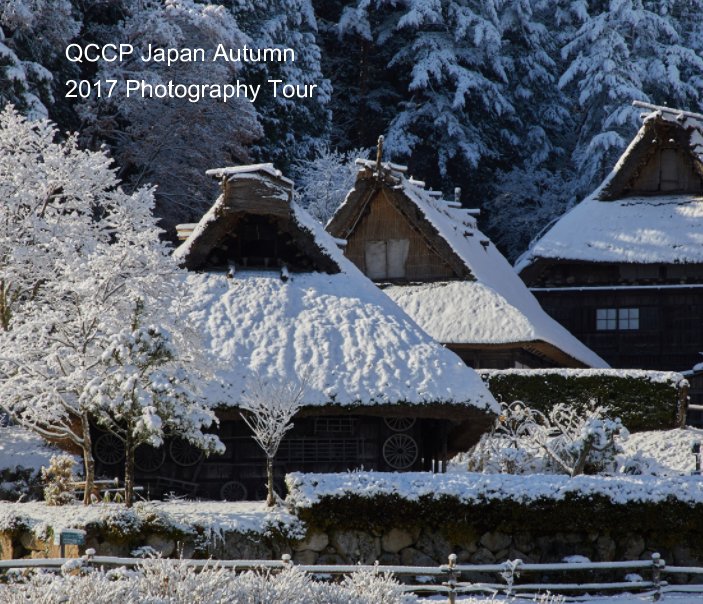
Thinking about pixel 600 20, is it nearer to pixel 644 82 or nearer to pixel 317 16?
pixel 644 82

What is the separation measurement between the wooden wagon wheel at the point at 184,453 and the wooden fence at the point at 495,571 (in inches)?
244

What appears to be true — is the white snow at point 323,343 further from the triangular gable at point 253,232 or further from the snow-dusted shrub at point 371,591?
the snow-dusted shrub at point 371,591

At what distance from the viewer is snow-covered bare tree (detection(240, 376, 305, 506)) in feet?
71.6

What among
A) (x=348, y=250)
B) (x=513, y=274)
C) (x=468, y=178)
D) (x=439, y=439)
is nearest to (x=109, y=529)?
(x=439, y=439)

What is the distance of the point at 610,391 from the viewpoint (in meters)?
Result: 31.6

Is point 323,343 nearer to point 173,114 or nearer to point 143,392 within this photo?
point 143,392

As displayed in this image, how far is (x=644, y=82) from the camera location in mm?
52125

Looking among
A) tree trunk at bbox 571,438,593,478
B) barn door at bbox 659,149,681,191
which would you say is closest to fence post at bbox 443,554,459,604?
tree trunk at bbox 571,438,593,478

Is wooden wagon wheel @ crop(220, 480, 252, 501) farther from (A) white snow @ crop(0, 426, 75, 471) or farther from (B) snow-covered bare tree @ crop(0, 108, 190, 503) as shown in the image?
(A) white snow @ crop(0, 426, 75, 471)

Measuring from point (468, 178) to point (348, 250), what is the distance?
1806 cm

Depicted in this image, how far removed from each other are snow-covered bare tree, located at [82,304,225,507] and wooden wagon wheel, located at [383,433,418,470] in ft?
15.7

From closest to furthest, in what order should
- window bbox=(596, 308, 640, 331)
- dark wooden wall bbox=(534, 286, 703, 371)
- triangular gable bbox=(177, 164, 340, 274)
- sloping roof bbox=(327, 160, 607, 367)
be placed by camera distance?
triangular gable bbox=(177, 164, 340, 274) → sloping roof bbox=(327, 160, 607, 367) → dark wooden wall bbox=(534, 286, 703, 371) → window bbox=(596, 308, 640, 331)

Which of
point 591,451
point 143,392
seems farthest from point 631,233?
point 143,392

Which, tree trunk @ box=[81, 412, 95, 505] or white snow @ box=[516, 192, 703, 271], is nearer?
tree trunk @ box=[81, 412, 95, 505]
